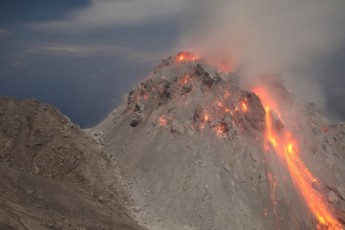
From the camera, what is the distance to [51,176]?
38.2 metres

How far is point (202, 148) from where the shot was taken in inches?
1793

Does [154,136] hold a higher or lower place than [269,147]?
lower

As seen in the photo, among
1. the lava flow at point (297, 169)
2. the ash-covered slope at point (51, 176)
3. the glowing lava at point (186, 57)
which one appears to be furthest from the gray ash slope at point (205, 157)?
the ash-covered slope at point (51, 176)

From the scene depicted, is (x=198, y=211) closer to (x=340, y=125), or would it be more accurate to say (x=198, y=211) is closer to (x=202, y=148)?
(x=202, y=148)

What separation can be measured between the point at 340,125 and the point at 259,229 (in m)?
34.1

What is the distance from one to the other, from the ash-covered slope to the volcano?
0.55 feet

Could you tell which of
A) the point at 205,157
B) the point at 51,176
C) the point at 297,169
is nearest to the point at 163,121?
the point at 205,157

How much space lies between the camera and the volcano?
39562 millimetres

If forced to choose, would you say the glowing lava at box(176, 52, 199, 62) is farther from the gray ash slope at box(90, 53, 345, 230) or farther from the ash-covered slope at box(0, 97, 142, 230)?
the ash-covered slope at box(0, 97, 142, 230)

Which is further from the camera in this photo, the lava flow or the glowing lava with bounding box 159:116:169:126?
the glowing lava with bounding box 159:116:169:126

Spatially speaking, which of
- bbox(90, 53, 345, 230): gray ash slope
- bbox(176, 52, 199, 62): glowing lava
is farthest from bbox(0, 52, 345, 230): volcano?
bbox(176, 52, 199, 62): glowing lava

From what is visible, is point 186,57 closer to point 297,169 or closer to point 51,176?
point 297,169

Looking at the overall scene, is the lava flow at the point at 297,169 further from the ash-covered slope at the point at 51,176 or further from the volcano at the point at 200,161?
the ash-covered slope at the point at 51,176

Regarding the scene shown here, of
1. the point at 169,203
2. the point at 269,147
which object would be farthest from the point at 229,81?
the point at 169,203
